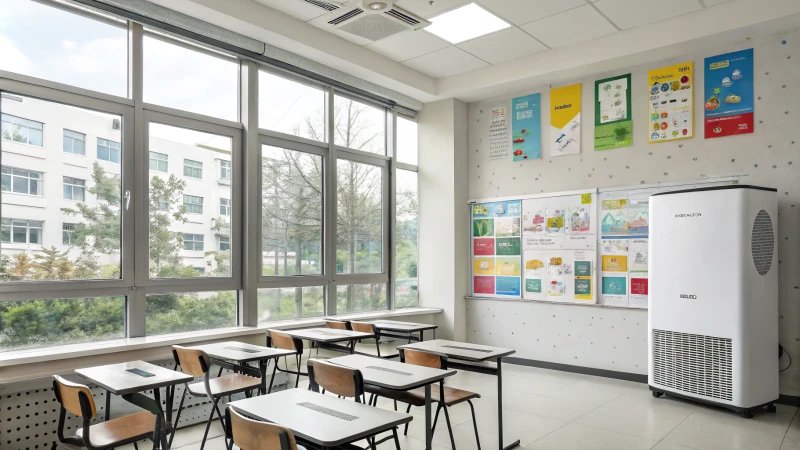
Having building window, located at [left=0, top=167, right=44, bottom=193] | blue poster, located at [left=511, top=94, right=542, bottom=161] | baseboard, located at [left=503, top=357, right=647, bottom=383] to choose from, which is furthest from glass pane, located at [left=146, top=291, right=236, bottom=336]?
blue poster, located at [left=511, top=94, right=542, bottom=161]

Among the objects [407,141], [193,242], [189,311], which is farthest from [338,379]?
[407,141]

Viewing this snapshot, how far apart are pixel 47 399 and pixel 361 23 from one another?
3542mm

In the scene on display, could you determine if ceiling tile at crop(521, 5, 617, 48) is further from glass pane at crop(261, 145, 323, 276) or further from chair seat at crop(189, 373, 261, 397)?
chair seat at crop(189, 373, 261, 397)

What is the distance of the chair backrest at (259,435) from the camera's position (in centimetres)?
170

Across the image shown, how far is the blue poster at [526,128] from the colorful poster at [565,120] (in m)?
0.16

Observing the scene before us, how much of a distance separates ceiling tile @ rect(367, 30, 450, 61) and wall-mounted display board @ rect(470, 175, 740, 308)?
1.95 metres

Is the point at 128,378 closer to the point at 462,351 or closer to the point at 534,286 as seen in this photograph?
the point at 462,351

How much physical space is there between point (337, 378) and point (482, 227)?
412 centimetres

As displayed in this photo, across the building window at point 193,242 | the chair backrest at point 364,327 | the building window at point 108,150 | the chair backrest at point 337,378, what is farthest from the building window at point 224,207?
the chair backrest at point 337,378

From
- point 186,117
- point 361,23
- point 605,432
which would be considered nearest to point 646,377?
point 605,432

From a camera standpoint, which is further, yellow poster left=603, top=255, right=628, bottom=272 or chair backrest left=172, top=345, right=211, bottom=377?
yellow poster left=603, top=255, right=628, bottom=272

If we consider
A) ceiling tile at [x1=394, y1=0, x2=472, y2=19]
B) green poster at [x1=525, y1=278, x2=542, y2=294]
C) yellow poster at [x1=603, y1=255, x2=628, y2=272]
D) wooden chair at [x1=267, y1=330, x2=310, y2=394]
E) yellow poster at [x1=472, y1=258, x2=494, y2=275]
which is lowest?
wooden chair at [x1=267, y1=330, x2=310, y2=394]

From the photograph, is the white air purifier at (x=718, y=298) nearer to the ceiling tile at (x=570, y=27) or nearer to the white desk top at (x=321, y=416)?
the ceiling tile at (x=570, y=27)

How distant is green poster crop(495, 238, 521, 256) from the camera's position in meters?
6.12
